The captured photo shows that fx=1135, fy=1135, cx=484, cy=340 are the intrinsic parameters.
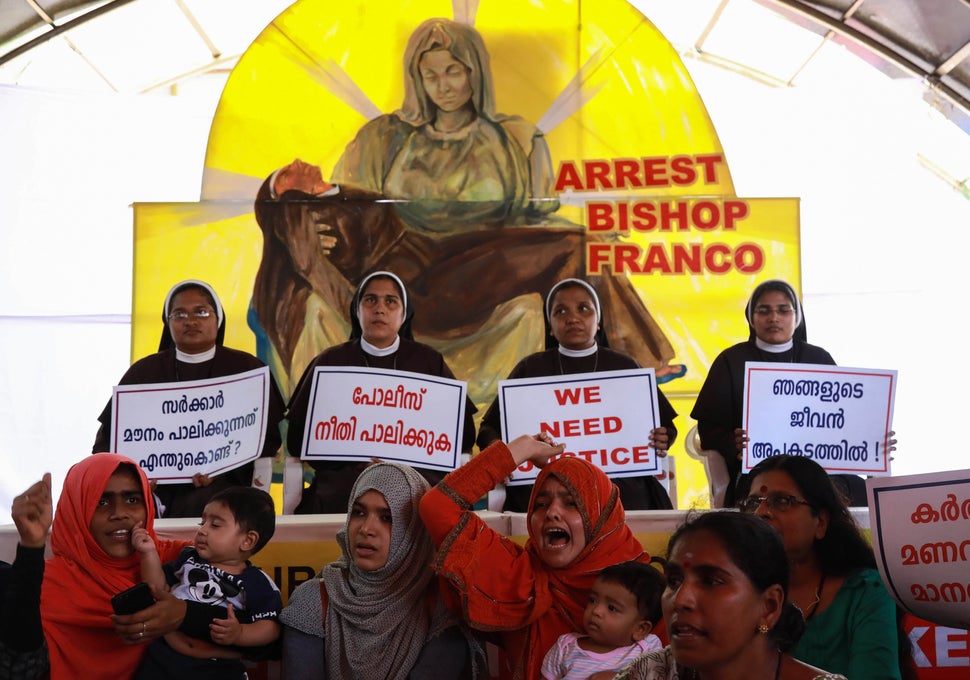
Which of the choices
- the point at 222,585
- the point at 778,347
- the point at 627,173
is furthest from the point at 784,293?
the point at 222,585

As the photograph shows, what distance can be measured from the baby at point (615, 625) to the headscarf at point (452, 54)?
6125 millimetres

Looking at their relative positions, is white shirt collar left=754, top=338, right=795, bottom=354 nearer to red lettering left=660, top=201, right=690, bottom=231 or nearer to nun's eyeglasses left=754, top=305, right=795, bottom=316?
nun's eyeglasses left=754, top=305, right=795, bottom=316

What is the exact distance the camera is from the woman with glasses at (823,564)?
2982 millimetres

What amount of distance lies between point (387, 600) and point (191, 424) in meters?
1.99

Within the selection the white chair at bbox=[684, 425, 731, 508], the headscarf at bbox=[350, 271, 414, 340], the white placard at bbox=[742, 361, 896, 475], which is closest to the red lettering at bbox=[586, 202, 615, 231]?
the headscarf at bbox=[350, 271, 414, 340]

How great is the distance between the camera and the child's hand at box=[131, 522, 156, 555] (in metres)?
3.09

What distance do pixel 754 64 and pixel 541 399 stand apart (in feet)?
23.8

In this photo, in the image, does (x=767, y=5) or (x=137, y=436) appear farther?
(x=767, y=5)

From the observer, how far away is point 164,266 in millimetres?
8188

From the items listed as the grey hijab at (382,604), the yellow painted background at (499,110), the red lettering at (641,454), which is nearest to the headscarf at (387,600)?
Answer: the grey hijab at (382,604)

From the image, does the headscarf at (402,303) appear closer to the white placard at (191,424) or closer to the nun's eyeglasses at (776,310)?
the white placard at (191,424)

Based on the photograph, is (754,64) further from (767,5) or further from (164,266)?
(164,266)

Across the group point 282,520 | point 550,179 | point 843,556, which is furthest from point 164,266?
point 843,556

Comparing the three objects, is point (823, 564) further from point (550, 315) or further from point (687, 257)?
point (687, 257)
